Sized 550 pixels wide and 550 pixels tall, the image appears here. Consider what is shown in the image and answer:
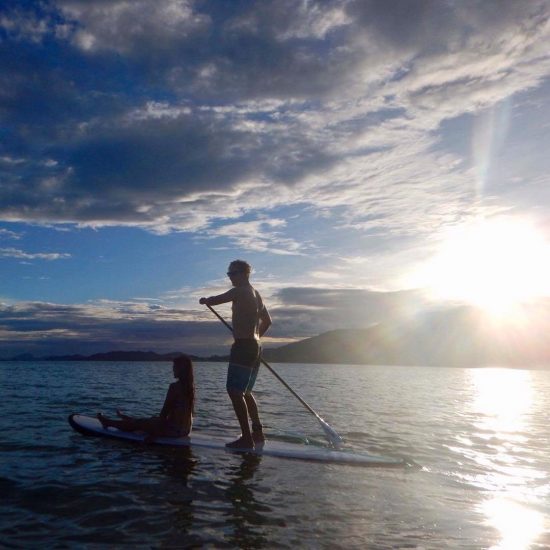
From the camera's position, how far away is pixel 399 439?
1362 centimetres

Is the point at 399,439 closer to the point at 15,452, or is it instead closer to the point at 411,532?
the point at 411,532

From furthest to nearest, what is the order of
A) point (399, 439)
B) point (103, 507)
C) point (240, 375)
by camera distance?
point (399, 439), point (240, 375), point (103, 507)

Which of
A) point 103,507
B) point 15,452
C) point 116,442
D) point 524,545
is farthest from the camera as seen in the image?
point 116,442

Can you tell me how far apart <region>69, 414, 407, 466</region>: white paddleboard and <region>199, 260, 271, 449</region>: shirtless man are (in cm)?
47

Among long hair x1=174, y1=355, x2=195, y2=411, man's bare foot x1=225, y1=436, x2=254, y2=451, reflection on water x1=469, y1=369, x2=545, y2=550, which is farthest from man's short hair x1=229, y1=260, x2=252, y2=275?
reflection on water x1=469, y1=369, x2=545, y2=550

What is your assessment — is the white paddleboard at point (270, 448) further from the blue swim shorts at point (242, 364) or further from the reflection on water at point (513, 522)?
the reflection on water at point (513, 522)

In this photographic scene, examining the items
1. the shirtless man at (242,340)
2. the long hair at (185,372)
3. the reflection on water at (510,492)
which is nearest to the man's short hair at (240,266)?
the shirtless man at (242,340)

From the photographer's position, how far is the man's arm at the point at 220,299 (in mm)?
9750

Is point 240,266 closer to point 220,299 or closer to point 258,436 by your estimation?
point 220,299

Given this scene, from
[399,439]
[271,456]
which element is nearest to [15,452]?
[271,456]

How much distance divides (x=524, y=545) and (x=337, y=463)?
176 inches

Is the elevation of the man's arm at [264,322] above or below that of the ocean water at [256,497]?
above

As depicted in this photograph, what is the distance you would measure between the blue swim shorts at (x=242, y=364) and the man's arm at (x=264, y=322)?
0.57 metres

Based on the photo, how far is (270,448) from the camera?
10.4 meters
